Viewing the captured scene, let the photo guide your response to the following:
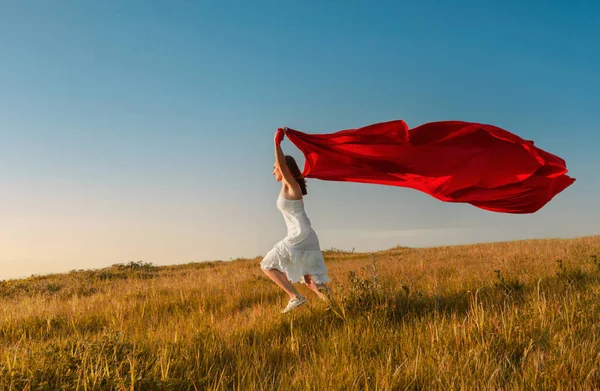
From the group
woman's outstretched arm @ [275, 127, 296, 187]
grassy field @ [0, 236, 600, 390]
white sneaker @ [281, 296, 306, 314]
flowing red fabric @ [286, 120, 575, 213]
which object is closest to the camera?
grassy field @ [0, 236, 600, 390]

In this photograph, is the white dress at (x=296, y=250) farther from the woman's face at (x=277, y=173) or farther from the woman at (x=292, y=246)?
the woman's face at (x=277, y=173)

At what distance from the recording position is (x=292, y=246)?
23.7ft

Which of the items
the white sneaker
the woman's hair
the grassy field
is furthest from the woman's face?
the grassy field

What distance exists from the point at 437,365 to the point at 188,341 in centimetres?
262

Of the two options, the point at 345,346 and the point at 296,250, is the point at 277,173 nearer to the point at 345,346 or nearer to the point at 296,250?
the point at 296,250

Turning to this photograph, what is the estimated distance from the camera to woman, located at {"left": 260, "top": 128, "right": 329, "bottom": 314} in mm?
7180

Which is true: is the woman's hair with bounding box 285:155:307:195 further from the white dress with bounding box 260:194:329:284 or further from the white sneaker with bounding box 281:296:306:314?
the white sneaker with bounding box 281:296:306:314

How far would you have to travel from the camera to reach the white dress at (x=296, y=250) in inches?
283

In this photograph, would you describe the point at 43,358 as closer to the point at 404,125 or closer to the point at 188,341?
the point at 188,341

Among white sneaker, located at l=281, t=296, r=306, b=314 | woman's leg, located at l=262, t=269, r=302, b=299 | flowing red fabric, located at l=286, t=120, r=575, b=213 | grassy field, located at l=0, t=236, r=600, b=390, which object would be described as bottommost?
grassy field, located at l=0, t=236, r=600, b=390

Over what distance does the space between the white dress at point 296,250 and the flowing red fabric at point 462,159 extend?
131cm

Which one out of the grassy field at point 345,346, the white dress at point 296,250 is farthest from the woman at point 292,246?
the grassy field at point 345,346

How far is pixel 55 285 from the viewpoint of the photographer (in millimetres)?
13547

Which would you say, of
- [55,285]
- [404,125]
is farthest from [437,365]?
[55,285]
